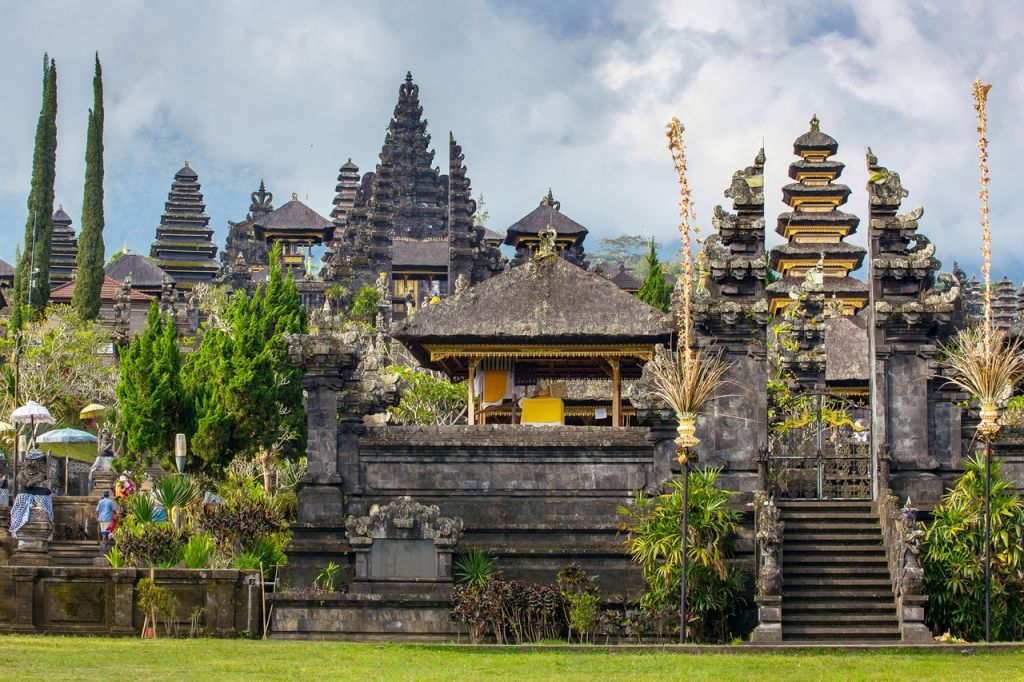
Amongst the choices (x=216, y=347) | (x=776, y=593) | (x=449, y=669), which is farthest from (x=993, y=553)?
(x=216, y=347)

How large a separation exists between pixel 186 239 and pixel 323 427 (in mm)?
84760

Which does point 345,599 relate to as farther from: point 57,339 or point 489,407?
point 57,339

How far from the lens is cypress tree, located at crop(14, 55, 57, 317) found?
68938mm

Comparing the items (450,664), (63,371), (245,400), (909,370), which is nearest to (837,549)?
(909,370)

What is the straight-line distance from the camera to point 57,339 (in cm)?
5794

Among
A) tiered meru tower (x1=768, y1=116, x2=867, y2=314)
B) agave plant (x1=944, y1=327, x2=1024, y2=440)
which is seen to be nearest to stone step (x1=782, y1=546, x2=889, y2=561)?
agave plant (x1=944, y1=327, x2=1024, y2=440)

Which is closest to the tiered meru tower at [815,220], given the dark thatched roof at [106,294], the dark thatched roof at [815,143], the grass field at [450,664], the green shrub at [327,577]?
the dark thatched roof at [815,143]

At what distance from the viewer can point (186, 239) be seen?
110812 mm

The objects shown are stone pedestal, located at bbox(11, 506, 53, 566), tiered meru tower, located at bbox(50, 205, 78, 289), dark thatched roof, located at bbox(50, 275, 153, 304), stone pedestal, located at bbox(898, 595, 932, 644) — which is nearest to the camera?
stone pedestal, located at bbox(898, 595, 932, 644)

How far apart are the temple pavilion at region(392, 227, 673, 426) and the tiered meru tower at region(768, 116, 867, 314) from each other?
120 feet

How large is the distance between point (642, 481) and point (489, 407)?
5472 mm

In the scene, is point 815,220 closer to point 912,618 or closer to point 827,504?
point 827,504

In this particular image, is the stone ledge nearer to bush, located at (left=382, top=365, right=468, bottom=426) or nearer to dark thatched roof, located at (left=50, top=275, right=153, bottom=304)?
bush, located at (left=382, top=365, right=468, bottom=426)

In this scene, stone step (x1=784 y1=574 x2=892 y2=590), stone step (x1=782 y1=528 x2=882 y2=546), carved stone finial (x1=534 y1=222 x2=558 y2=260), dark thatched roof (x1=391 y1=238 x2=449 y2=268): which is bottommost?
stone step (x1=784 y1=574 x2=892 y2=590)
